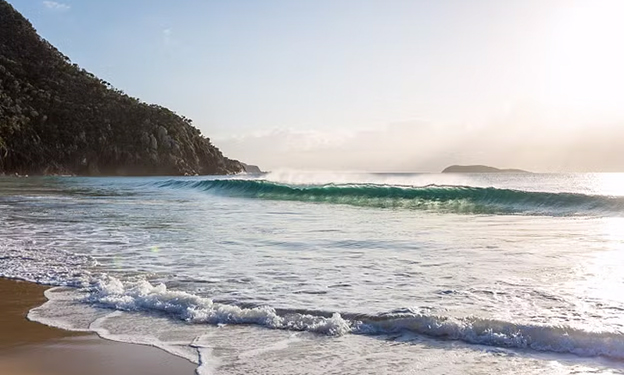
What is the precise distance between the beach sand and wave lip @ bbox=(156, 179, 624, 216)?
61.9ft

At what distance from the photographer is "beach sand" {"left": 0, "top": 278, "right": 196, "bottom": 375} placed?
3842 mm

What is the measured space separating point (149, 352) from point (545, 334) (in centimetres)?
314

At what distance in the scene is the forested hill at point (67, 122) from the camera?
9006cm

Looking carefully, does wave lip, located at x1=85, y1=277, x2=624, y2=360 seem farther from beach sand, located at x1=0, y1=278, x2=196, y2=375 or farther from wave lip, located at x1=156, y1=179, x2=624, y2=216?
wave lip, located at x1=156, y1=179, x2=624, y2=216

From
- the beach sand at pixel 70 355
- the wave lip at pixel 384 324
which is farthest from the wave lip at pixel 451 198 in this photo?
the beach sand at pixel 70 355

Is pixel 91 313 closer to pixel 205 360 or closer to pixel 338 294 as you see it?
pixel 205 360

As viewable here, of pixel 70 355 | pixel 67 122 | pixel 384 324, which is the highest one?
pixel 67 122

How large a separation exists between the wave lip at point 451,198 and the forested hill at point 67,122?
6570 centimetres

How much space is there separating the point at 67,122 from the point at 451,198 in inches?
3419

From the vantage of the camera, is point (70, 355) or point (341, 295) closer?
point (70, 355)

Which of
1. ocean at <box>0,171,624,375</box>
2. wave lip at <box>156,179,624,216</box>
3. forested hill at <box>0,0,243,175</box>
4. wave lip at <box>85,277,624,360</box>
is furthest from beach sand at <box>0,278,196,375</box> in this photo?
forested hill at <box>0,0,243,175</box>

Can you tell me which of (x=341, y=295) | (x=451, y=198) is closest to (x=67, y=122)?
(x=451, y=198)

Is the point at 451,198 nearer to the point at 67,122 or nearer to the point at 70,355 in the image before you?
the point at 70,355

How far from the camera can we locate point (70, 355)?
4152 millimetres
